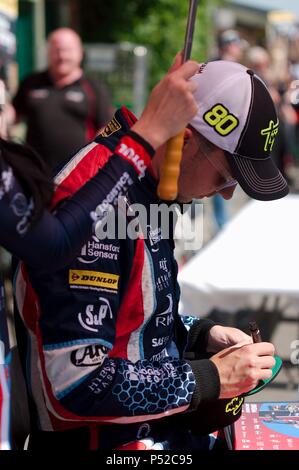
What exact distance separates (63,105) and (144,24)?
7647 mm

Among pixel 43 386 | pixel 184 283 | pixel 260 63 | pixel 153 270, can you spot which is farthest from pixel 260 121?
pixel 260 63

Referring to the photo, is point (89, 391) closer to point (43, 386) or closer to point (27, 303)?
point (43, 386)

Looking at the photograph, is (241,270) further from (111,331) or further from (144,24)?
(144,24)

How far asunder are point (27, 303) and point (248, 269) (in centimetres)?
205

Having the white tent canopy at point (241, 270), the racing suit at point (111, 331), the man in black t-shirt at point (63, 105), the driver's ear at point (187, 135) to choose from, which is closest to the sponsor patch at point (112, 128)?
the racing suit at point (111, 331)

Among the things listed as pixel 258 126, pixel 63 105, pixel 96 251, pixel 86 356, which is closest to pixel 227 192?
pixel 258 126

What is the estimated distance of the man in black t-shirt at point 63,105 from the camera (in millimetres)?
5465

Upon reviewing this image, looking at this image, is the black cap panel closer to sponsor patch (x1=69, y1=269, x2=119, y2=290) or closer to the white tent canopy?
sponsor patch (x1=69, y1=269, x2=119, y2=290)

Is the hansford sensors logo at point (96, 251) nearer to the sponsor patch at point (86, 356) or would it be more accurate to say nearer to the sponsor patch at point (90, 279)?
the sponsor patch at point (90, 279)

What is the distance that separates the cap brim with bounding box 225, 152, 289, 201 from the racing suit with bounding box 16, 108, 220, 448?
19cm

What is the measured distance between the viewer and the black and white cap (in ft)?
5.11

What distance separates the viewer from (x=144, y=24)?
1272 cm

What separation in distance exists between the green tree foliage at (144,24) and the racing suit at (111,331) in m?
11.3

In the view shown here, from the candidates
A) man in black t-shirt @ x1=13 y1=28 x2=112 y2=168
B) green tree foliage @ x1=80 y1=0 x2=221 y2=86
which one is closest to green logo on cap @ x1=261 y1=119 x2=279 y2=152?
man in black t-shirt @ x1=13 y1=28 x2=112 y2=168
